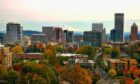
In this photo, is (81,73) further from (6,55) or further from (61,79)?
(6,55)

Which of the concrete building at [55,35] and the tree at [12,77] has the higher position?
the concrete building at [55,35]

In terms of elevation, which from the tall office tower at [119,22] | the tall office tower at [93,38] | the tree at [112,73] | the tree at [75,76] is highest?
the tall office tower at [119,22]

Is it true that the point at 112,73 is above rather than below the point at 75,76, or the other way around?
below

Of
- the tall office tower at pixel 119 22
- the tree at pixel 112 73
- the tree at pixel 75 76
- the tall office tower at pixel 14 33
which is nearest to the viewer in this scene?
the tree at pixel 75 76

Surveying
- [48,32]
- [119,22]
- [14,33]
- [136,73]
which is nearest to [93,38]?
[14,33]

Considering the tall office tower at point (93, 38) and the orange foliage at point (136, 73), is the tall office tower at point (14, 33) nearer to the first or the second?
the tall office tower at point (93, 38)

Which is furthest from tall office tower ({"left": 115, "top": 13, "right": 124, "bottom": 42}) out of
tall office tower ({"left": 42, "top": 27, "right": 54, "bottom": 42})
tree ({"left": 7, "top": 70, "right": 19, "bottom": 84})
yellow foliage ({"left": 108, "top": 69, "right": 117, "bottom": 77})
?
tree ({"left": 7, "top": 70, "right": 19, "bottom": 84})

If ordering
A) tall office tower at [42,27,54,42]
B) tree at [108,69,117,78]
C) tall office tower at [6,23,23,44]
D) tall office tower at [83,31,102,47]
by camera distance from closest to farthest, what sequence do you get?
tree at [108,69,117,78] < tall office tower at [83,31,102,47] < tall office tower at [6,23,23,44] < tall office tower at [42,27,54,42]

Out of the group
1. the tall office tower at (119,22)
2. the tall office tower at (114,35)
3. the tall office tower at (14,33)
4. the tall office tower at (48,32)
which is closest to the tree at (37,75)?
the tall office tower at (14,33)

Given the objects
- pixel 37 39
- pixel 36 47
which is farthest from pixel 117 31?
pixel 36 47

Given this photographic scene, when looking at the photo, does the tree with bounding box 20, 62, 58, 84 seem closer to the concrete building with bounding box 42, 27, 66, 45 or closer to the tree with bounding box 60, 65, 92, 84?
the tree with bounding box 60, 65, 92, 84

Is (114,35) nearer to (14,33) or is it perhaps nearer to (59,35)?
(59,35)

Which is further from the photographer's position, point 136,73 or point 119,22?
point 119,22
